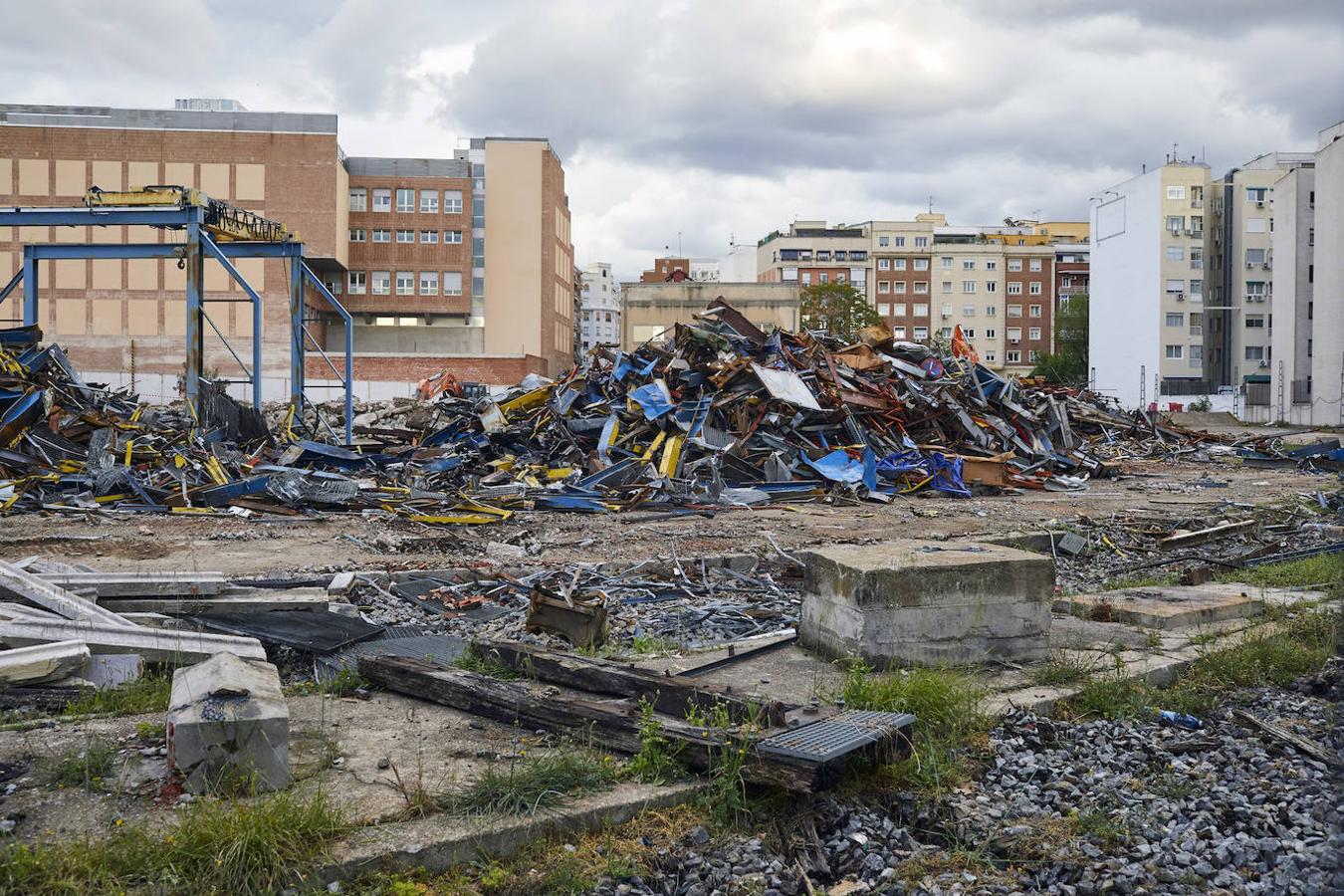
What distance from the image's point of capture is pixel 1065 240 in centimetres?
10225

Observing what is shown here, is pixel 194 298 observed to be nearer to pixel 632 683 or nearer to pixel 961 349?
pixel 961 349

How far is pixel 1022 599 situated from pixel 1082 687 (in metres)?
0.64

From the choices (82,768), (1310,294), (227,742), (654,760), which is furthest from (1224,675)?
(1310,294)

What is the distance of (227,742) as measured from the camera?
148 inches

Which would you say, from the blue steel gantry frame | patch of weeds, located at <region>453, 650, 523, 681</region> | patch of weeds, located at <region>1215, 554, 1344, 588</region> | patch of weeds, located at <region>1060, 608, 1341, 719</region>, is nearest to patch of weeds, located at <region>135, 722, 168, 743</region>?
patch of weeds, located at <region>453, 650, 523, 681</region>

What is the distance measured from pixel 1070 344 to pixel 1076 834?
8783 cm

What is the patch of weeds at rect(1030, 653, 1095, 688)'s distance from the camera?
18.1 ft

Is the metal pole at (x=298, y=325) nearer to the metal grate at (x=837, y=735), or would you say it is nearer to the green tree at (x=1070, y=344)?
the metal grate at (x=837, y=735)

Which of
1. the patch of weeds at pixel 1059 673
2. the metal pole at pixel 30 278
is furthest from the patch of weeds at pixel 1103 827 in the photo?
the metal pole at pixel 30 278

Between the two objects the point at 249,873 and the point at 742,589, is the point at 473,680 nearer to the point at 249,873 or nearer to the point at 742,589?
the point at 249,873

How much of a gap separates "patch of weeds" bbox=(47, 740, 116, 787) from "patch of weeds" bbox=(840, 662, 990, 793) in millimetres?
3113

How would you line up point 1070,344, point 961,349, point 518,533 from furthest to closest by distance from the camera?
1. point 1070,344
2. point 961,349
3. point 518,533

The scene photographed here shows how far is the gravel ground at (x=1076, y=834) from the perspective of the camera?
3535mm

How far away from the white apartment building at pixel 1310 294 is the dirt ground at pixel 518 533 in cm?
3580
